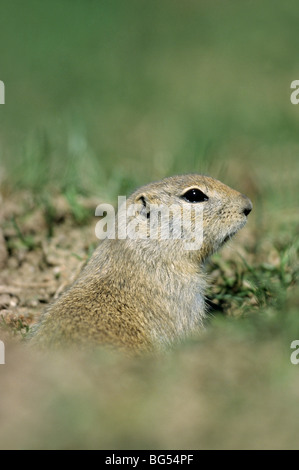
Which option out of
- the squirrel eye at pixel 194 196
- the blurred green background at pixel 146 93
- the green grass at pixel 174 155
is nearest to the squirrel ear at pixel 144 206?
the squirrel eye at pixel 194 196

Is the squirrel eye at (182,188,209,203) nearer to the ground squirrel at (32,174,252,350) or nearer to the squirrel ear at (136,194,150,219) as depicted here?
the ground squirrel at (32,174,252,350)

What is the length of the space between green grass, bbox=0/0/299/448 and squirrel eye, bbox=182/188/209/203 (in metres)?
0.66

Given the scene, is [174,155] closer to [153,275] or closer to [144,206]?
[144,206]

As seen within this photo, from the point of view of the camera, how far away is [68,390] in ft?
11.2

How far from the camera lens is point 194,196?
15.8 feet

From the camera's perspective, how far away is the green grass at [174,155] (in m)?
3.28

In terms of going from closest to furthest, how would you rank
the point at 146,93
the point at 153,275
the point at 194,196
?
the point at 153,275, the point at 194,196, the point at 146,93

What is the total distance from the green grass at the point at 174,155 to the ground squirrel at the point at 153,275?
0.26 meters

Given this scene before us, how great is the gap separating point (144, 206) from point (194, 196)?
1.11 feet

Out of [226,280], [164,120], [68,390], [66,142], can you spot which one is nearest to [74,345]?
[68,390]

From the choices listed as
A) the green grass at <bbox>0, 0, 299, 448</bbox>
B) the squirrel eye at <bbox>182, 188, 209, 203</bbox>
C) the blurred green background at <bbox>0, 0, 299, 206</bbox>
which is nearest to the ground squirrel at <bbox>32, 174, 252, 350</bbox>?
the squirrel eye at <bbox>182, 188, 209, 203</bbox>

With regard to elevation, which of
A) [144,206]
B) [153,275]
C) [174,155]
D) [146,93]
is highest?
[146,93]

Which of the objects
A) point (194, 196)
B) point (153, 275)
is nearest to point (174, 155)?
point (194, 196)

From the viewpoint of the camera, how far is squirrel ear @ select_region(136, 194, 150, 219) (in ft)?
15.6
